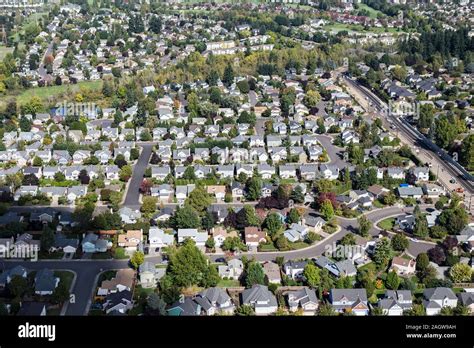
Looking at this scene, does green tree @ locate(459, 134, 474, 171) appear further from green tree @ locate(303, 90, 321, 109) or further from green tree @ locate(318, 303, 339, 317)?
green tree @ locate(318, 303, 339, 317)

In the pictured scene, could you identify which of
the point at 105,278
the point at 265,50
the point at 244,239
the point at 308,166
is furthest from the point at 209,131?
the point at 265,50

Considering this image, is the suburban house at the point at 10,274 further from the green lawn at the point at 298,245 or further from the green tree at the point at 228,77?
the green tree at the point at 228,77

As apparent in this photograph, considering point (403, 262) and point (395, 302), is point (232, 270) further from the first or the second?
point (403, 262)

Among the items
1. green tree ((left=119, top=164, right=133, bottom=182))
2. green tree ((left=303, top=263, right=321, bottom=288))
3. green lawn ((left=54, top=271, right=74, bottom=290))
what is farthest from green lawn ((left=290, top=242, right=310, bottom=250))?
green tree ((left=119, top=164, right=133, bottom=182))

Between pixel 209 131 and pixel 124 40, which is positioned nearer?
pixel 209 131

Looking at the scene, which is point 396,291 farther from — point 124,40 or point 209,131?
point 124,40

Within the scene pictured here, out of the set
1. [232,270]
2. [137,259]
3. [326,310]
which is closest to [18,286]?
[137,259]
